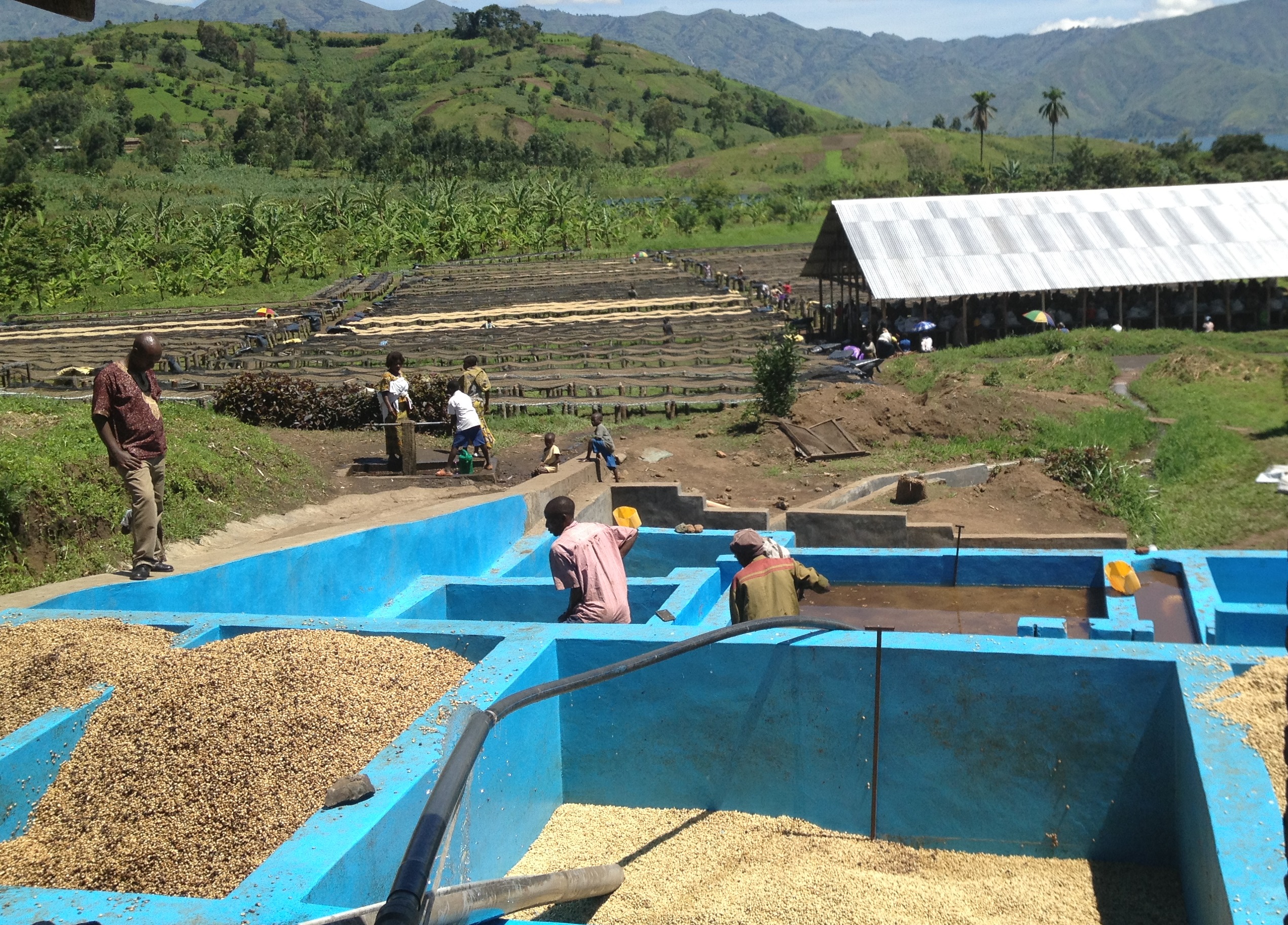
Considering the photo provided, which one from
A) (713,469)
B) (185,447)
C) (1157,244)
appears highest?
(1157,244)

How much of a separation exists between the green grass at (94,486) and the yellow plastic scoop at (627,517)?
3.28m

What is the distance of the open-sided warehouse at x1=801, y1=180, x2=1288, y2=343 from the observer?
25.1 m

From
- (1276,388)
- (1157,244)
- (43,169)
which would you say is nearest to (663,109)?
(43,169)

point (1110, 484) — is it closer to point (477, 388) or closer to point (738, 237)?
point (477, 388)

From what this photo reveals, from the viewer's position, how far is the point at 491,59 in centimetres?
13875

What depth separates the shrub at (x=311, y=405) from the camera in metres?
15.9

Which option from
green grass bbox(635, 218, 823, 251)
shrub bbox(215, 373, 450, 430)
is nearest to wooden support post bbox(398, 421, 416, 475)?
shrub bbox(215, 373, 450, 430)

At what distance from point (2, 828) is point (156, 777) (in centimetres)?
69

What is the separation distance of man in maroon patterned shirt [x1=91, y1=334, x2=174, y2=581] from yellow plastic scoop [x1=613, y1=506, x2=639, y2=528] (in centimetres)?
447

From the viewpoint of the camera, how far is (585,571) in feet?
20.2

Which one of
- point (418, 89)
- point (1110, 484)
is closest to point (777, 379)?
point (1110, 484)

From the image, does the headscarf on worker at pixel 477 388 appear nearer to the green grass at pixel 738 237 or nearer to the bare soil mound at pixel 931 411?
the bare soil mound at pixel 931 411

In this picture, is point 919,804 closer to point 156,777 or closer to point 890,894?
point 890,894

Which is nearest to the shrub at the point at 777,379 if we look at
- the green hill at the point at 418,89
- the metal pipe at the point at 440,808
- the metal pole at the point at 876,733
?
the metal pole at the point at 876,733
